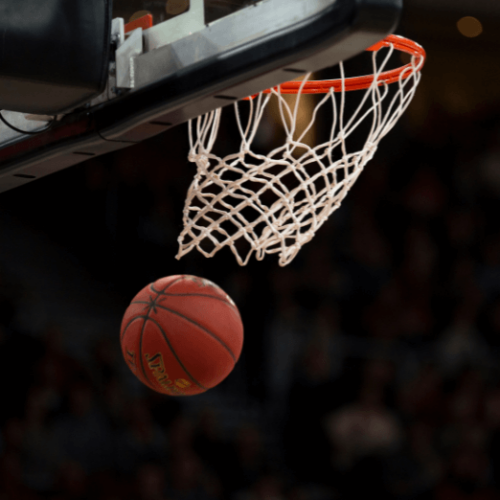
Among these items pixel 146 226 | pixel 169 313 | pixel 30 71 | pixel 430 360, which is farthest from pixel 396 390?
pixel 30 71

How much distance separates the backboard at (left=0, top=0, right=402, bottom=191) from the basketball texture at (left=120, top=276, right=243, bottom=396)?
538mm

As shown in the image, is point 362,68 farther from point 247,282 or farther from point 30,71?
point 30,71

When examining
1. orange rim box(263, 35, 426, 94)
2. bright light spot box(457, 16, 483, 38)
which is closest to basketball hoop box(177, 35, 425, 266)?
orange rim box(263, 35, 426, 94)

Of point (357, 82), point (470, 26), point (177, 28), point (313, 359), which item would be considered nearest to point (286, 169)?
point (357, 82)

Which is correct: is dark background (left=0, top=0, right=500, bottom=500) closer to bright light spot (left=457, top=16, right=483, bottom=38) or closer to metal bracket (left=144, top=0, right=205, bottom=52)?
bright light spot (left=457, top=16, right=483, bottom=38)

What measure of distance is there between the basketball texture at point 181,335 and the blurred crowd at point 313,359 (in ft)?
7.89

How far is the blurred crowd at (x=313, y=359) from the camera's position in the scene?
14.4 ft

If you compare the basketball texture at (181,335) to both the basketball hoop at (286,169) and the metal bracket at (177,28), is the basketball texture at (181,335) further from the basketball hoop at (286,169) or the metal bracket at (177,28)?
the metal bracket at (177,28)

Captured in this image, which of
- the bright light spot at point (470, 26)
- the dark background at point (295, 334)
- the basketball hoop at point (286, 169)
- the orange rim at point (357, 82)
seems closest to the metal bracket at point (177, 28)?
the basketball hoop at point (286, 169)

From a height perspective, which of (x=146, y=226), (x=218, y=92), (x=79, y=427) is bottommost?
(x=79, y=427)

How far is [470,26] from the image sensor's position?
543cm

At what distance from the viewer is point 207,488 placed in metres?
4.39

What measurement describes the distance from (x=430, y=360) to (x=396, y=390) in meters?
0.34

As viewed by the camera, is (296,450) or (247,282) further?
(247,282)
